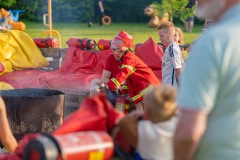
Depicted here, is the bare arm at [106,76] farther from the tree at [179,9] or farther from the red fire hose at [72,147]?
the tree at [179,9]

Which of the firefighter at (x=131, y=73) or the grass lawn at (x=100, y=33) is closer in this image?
the firefighter at (x=131, y=73)

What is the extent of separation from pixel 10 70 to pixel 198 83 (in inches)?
301

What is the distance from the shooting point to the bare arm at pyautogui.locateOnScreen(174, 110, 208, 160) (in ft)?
7.51

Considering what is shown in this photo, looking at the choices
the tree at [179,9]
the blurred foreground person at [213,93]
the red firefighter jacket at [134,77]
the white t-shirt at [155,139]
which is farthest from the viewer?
the tree at [179,9]

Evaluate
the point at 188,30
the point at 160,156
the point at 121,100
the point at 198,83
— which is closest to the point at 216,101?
the point at 198,83

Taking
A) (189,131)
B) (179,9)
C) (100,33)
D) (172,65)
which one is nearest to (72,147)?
(189,131)

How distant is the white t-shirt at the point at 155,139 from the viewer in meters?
2.80

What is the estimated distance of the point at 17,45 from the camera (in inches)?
A: 391

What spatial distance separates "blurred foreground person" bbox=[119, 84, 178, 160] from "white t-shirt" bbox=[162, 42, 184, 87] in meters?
4.22

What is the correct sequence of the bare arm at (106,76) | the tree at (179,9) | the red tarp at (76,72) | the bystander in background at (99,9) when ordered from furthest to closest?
the bystander in background at (99,9)
the tree at (179,9)
the red tarp at (76,72)
the bare arm at (106,76)

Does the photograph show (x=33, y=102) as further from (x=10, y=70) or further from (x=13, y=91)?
(x=10, y=70)


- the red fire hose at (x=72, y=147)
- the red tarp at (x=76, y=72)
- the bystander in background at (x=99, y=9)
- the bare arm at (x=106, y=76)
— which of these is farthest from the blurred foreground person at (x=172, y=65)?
the bystander in background at (x=99, y=9)

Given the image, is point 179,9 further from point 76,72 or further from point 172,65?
point 172,65

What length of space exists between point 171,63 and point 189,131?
4916 millimetres
